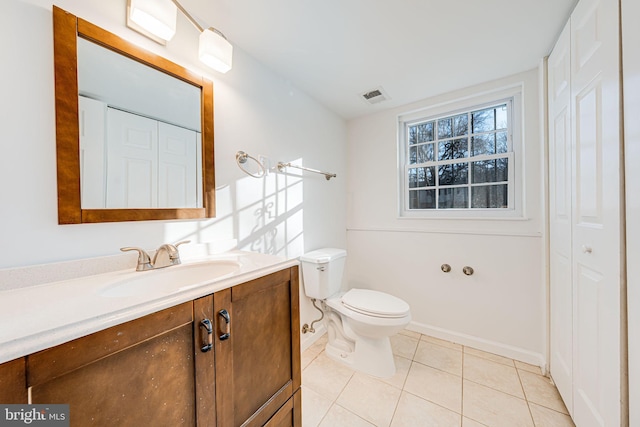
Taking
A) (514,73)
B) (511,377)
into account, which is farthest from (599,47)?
(511,377)

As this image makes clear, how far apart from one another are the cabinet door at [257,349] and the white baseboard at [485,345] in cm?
145

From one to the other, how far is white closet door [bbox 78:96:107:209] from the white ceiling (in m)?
0.68

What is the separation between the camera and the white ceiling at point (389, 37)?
1.15 m

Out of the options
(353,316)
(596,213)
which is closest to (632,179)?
(596,213)

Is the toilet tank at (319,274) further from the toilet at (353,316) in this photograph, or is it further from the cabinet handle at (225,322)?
the cabinet handle at (225,322)

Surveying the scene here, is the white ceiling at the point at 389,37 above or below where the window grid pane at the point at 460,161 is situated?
above

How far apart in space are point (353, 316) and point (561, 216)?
1.34 metres

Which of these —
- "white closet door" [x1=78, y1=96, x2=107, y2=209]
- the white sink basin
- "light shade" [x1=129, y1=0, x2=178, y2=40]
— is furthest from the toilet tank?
"light shade" [x1=129, y1=0, x2=178, y2=40]

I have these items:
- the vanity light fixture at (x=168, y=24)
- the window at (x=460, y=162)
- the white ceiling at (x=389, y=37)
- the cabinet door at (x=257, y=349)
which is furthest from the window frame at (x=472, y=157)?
the vanity light fixture at (x=168, y=24)

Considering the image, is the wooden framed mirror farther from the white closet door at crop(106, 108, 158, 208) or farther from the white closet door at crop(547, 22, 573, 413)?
the white closet door at crop(547, 22, 573, 413)

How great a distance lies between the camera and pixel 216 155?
1.29 m

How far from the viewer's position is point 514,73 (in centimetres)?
171

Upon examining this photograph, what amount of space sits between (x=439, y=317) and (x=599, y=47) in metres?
1.90

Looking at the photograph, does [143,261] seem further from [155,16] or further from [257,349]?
[155,16]
